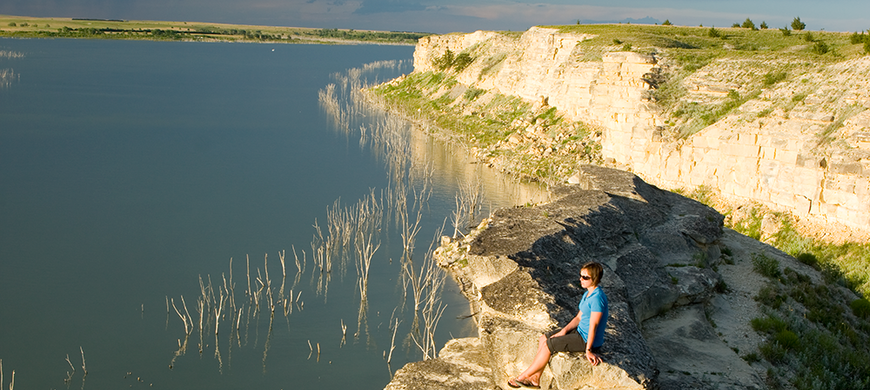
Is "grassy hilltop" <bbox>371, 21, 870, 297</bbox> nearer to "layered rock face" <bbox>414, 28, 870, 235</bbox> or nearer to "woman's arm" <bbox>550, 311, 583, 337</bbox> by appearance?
"layered rock face" <bbox>414, 28, 870, 235</bbox>

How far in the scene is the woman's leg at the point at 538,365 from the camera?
33.2 ft

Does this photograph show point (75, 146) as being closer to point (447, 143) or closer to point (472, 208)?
point (447, 143)

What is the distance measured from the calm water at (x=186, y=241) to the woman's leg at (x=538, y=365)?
24.7 feet

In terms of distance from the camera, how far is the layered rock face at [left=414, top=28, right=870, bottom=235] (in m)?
22.7

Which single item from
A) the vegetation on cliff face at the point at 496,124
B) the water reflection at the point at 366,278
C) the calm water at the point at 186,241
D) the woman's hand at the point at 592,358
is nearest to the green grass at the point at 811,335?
the woman's hand at the point at 592,358

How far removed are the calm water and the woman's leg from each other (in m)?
7.54

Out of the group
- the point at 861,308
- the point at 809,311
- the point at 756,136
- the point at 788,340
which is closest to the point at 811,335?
the point at 788,340

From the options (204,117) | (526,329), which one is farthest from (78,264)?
(204,117)

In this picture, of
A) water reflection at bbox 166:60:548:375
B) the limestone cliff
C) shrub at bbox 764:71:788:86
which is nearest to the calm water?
water reflection at bbox 166:60:548:375

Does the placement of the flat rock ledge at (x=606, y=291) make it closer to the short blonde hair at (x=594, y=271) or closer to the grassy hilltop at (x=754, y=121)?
the short blonde hair at (x=594, y=271)

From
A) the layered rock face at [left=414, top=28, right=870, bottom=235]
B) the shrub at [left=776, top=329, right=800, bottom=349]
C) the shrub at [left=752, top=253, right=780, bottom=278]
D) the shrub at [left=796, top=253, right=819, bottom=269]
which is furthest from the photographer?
the layered rock face at [left=414, top=28, right=870, bottom=235]

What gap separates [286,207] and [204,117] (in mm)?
28947

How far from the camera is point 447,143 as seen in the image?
50.3 meters

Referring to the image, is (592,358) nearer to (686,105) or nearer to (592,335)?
(592,335)
